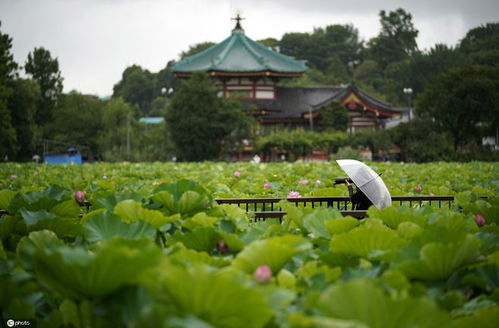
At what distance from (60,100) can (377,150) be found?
19.2 meters

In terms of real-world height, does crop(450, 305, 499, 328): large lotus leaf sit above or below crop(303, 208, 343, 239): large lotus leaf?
below

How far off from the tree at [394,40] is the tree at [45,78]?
39398 millimetres

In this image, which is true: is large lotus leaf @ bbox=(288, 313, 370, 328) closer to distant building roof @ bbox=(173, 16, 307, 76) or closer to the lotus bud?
the lotus bud

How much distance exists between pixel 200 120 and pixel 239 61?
11.3 meters

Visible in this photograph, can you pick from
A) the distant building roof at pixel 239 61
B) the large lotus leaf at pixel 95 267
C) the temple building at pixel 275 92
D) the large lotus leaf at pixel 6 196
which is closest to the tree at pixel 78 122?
the temple building at pixel 275 92

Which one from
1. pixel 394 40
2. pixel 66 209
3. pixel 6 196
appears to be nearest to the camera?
pixel 66 209

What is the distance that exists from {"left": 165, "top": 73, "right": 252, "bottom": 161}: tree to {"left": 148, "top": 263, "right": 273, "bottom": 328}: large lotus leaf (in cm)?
2520

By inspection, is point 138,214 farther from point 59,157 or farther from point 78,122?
point 78,122

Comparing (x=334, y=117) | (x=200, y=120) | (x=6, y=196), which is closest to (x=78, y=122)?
(x=200, y=120)

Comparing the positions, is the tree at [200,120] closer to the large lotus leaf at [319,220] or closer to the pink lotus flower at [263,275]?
the large lotus leaf at [319,220]

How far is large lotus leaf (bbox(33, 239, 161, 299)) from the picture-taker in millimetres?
1177

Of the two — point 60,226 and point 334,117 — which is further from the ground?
point 334,117

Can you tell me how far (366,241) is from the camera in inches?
65.7

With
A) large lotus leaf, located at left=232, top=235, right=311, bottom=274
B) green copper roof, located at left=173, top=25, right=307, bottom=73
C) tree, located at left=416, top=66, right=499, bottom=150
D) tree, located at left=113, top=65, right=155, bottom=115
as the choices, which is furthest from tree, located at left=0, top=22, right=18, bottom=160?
tree, located at left=113, top=65, right=155, bottom=115
